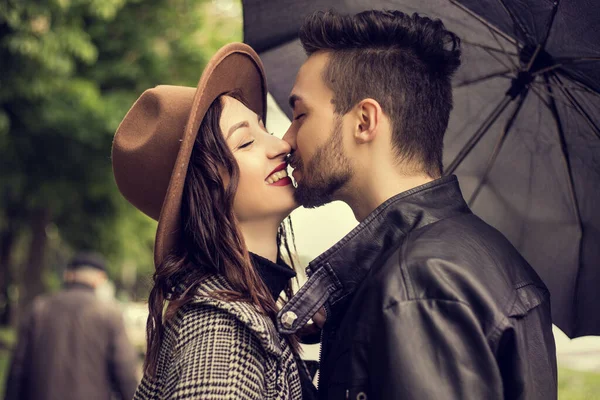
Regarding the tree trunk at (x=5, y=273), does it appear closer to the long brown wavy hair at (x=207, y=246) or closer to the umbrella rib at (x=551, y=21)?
the long brown wavy hair at (x=207, y=246)

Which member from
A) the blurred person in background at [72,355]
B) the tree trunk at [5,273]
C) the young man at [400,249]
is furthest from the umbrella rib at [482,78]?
the tree trunk at [5,273]

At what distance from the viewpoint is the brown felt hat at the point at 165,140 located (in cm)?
246

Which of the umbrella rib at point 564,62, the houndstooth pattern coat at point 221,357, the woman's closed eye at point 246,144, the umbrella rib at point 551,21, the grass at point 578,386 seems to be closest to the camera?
the houndstooth pattern coat at point 221,357

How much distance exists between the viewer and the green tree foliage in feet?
28.2

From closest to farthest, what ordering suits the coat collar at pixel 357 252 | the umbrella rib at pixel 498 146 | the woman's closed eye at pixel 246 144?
1. the coat collar at pixel 357 252
2. the woman's closed eye at pixel 246 144
3. the umbrella rib at pixel 498 146

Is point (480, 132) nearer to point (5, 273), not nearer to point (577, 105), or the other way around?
point (577, 105)

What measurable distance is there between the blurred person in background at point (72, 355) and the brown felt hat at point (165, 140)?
145 inches

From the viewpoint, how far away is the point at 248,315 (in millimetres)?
2244

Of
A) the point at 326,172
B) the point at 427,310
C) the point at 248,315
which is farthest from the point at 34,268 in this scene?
the point at 427,310

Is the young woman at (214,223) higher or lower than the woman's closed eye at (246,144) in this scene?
lower

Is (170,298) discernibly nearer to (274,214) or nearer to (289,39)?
(274,214)

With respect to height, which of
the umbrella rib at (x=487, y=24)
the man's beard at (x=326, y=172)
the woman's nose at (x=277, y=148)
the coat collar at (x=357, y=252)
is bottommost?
the coat collar at (x=357, y=252)

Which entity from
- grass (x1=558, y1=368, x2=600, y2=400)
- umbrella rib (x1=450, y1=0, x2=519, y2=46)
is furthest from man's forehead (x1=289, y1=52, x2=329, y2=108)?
grass (x1=558, y1=368, x2=600, y2=400)

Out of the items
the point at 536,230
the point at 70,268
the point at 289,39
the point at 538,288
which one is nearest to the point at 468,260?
the point at 538,288
